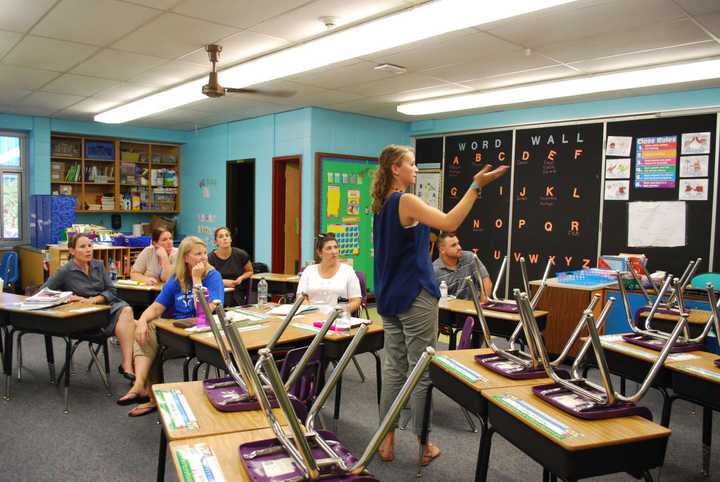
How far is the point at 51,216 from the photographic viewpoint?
777cm

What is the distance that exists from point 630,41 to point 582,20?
0.70 meters

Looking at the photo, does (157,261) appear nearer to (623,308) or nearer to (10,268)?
(10,268)

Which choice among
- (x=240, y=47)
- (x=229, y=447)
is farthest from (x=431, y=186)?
(x=229, y=447)

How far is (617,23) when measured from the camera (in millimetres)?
3695

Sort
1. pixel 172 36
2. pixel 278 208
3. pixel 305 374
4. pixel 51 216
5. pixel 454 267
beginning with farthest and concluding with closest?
1. pixel 51 216
2. pixel 278 208
3. pixel 454 267
4. pixel 172 36
5. pixel 305 374

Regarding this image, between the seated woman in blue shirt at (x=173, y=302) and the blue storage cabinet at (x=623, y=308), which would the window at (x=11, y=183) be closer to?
the seated woman in blue shirt at (x=173, y=302)

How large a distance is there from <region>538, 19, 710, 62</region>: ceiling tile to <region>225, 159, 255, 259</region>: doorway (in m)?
5.16

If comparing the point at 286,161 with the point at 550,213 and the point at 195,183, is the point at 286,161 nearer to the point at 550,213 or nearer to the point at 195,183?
the point at 195,183

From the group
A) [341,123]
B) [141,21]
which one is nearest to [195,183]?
[341,123]

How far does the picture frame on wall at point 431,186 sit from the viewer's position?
7.75 m

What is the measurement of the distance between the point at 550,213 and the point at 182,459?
5.81 metres

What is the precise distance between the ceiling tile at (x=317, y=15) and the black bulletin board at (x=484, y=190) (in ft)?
11.8

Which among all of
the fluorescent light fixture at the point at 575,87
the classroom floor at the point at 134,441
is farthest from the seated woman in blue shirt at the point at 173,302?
the fluorescent light fixture at the point at 575,87

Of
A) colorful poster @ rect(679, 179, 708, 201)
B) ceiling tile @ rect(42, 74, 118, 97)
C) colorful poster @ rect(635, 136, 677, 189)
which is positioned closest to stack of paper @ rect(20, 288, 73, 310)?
ceiling tile @ rect(42, 74, 118, 97)
